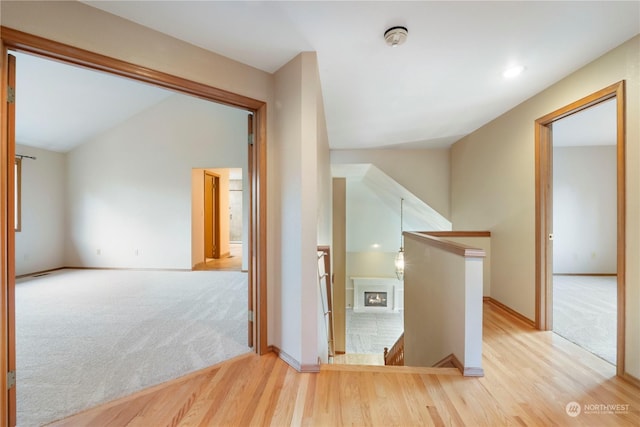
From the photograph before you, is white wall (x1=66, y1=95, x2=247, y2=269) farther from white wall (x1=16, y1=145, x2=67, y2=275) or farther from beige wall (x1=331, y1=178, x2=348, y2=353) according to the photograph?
beige wall (x1=331, y1=178, x2=348, y2=353)

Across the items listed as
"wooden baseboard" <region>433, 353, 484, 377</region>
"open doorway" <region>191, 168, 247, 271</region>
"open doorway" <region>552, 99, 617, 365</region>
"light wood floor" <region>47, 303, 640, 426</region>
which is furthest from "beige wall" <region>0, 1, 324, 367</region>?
"open doorway" <region>552, 99, 617, 365</region>

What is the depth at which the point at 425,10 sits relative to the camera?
1.46m

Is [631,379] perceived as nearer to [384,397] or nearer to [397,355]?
[384,397]

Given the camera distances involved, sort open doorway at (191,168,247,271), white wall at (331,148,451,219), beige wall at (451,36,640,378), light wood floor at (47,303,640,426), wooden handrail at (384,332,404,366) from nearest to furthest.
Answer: light wood floor at (47,303,640,426)
beige wall at (451,36,640,378)
wooden handrail at (384,332,404,366)
white wall at (331,148,451,219)
open doorway at (191,168,247,271)

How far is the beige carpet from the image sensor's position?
2.23 m

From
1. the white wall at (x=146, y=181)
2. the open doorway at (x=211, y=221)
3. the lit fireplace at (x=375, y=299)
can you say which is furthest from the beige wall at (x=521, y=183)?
the lit fireplace at (x=375, y=299)

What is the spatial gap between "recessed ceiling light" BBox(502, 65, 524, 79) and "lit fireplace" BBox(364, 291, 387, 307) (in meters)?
7.56

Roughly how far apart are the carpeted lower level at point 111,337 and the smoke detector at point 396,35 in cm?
251

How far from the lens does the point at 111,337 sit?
2.34 metres

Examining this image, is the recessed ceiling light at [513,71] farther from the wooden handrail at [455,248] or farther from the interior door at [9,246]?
the interior door at [9,246]

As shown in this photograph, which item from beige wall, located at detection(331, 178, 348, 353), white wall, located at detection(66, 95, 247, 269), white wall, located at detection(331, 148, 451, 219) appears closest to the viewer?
white wall, located at detection(331, 148, 451, 219)

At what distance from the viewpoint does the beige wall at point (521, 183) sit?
1.71 m

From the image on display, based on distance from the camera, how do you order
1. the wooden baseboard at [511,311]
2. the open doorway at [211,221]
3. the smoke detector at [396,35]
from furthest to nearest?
the open doorway at [211,221]
the wooden baseboard at [511,311]
the smoke detector at [396,35]

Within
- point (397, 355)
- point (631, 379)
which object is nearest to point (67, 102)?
point (397, 355)
